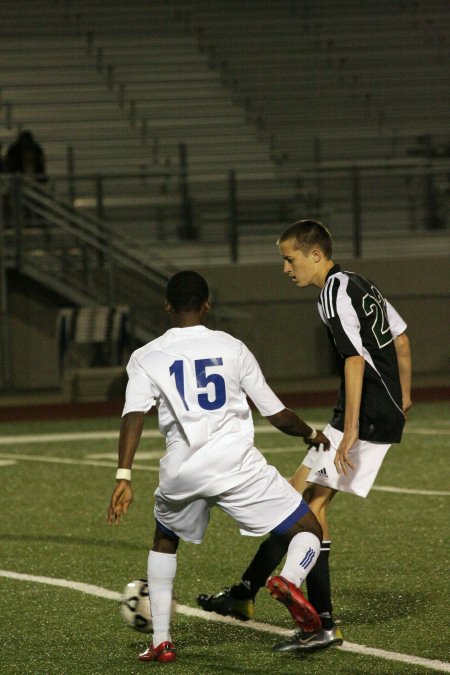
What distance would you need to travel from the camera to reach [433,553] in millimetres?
7332

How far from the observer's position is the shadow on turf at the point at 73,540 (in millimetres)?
7746

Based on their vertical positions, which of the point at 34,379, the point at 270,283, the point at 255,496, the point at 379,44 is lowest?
the point at 34,379

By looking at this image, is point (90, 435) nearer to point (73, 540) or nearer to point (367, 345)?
point (73, 540)

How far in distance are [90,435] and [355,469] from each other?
27.1 feet

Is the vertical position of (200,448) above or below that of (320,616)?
above

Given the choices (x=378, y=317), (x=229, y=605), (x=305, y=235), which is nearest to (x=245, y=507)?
(x=229, y=605)

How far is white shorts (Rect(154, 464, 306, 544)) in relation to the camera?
4.97 m

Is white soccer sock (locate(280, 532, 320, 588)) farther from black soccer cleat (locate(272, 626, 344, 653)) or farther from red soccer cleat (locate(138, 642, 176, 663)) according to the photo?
red soccer cleat (locate(138, 642, 176, 663))

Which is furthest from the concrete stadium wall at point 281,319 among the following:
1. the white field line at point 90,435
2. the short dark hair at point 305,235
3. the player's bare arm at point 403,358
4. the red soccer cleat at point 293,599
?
the red soccer cleat at point 293,599

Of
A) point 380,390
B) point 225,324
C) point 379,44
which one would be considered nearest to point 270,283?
point 225,324

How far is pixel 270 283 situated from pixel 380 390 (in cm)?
1389

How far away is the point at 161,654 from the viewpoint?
16.6 feet

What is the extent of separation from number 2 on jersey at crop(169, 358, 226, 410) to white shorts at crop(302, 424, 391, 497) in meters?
0.81

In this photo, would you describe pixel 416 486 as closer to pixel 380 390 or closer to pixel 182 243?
pixel 380 390
